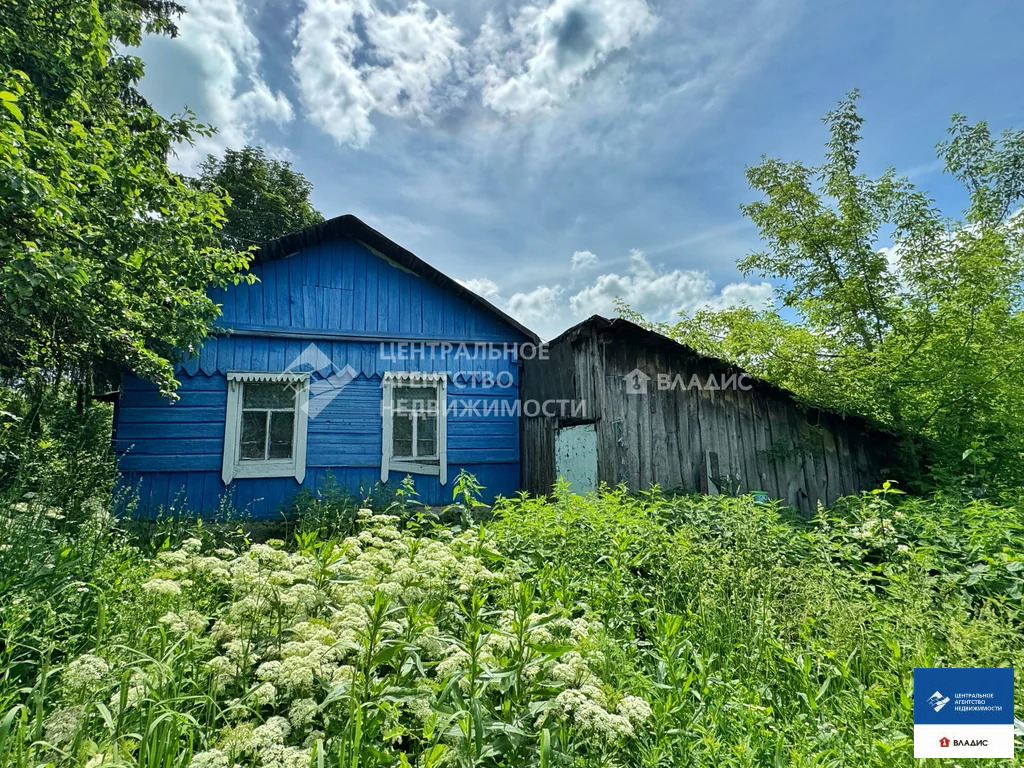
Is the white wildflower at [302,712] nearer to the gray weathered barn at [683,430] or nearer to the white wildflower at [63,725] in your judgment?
the white wildflower at [63,725]

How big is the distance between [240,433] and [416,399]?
9.17ft

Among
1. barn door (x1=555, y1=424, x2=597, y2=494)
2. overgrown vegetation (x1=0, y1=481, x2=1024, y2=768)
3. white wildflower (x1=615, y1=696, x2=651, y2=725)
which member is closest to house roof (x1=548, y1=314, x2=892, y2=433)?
barn door (x1=555, y1=424, x2=597, y2=494)

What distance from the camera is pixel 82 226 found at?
482 cm

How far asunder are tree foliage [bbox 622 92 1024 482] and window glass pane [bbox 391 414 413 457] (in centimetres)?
644

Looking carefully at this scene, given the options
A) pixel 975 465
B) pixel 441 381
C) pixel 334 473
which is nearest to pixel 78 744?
pixel 334 473

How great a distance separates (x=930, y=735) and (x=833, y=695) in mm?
417

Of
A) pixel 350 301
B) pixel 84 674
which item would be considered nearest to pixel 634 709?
pixel 84 674

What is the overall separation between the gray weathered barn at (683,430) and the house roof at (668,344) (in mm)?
19

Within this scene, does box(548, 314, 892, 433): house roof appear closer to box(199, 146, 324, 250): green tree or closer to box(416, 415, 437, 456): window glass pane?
box(416, 415, 437, 456): window glass pane

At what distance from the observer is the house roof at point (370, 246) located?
7.41 metres

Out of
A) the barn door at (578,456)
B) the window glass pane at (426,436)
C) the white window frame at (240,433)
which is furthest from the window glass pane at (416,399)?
the barn door at (578,456)

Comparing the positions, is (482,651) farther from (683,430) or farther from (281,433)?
(281,433)

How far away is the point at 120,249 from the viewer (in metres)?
5.07

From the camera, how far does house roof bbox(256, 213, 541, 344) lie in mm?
7414
